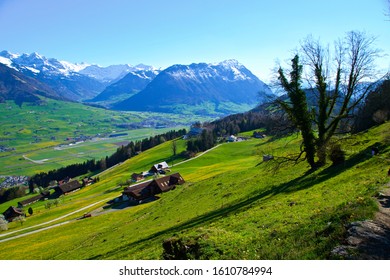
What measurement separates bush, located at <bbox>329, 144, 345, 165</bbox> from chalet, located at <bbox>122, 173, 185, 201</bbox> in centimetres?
5830

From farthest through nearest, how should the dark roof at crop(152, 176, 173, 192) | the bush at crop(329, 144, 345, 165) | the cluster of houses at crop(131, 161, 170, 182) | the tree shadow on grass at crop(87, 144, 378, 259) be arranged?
1. the cluster of houses at crop(131, 161, 170, 182)
2. the dark roof at crop(152, 176, 173, 192)
3. the bush at crop(329, 144, 345, 165)
4. the tree shadow on grass at crop(87, 144, 378, 259)

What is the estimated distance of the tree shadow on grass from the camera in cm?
2984

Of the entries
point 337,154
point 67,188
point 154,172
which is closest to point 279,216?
point 337,154

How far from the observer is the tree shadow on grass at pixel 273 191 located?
29.8 meters

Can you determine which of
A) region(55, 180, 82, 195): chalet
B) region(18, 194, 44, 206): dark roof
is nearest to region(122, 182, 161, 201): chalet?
region(55, 180, 82, 195): chalet

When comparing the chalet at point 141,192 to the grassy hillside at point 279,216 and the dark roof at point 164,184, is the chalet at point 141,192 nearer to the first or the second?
the dark roof at point 164,184

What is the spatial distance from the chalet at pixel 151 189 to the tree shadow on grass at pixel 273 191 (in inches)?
2069

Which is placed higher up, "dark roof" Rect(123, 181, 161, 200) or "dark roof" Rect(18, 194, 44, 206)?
"dark roof" Rect(123, 181, 161, 200)

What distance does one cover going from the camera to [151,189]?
87875 millimetres

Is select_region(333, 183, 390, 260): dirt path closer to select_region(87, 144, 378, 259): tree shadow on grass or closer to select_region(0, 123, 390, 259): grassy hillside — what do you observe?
select_region(0, 123, 390, 259): grassy hillside

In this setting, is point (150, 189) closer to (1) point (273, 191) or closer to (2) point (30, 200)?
(1) point (273, 191)

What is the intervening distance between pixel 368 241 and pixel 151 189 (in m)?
78.1

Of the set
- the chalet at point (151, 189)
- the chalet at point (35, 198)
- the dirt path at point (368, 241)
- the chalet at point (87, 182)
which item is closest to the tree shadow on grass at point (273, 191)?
the dirt path at point (368, 241)

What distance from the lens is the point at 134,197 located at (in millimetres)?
83875
